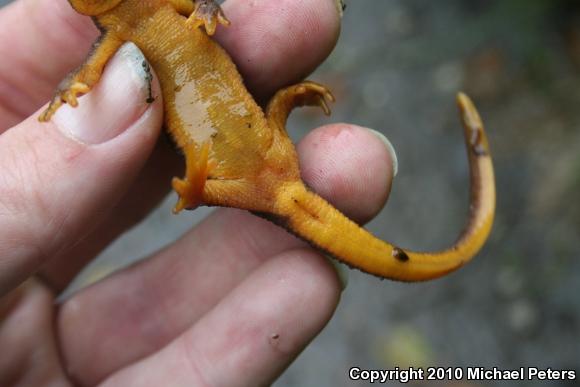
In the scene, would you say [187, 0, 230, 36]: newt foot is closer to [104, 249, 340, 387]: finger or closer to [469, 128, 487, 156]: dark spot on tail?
[104, 249, 340, 387]: finger

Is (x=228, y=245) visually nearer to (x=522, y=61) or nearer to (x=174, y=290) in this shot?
(x=174, y=290)

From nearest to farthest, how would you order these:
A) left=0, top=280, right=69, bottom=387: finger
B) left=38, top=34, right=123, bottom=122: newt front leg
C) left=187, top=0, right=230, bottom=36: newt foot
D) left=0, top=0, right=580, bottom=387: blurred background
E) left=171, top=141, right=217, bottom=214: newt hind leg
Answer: left=38, top=34, right=123, bottom=122: newt front leg, left=171, top=141, right=217, bottom=214: newt hind leg, left=187, top=0, right=230, bottom=36: newt foot, left=0, top=280, right=69, bottom=387: finger, left=0, top=0, right=580, bottom=387: blurred background

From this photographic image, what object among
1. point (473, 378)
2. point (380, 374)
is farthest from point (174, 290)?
point (473, 378)

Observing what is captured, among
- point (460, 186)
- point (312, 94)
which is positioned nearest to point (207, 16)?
point (312, 94)

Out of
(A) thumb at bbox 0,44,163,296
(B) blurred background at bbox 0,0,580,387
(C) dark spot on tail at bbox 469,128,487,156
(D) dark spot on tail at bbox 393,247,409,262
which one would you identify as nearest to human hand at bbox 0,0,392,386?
(A) thumb at bbox 0,44,163,296

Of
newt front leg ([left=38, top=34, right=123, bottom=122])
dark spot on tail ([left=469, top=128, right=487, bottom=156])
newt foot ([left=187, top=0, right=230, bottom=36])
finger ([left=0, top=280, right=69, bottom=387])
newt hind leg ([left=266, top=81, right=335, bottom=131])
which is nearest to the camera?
newt front leg ([left=38, top=34, right=123, bottom=122])

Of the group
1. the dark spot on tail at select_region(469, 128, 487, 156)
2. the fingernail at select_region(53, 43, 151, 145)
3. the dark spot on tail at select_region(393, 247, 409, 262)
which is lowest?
the dark spot on tail at select_region(469, 128, 487, 156)
